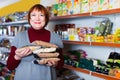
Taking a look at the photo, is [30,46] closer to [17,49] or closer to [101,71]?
[17,49]

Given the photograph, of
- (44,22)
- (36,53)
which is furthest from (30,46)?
(44,22)

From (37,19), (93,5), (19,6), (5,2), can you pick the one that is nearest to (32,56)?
(37,19)

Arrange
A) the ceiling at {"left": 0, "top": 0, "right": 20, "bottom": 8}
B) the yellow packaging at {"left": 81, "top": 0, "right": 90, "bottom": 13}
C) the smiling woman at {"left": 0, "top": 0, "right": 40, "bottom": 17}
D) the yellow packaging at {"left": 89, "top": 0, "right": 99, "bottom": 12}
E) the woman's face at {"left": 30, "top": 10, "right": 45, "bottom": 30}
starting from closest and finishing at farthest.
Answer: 1. the woman's face at {"left": 30, "top": 10, "right": 45, "bottom": 30}
2. the yellow packaging at {"left": 89, "top": 0, "right": 99, "bottom": 12}
3. the yellow packaging at {"left": 81, "top": 0, "right": 90, "bottom": 13}
4. the smiling woman at {"left": 0, "top": 0, "right": 40, "bottom": 17}
5. the ceiling at {"left": 0, "top": 0, "right": 20, "bottom": 8}

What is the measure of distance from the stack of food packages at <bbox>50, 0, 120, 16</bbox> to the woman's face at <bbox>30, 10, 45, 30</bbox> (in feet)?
2.02

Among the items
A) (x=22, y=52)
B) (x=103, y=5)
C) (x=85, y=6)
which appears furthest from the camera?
(x=85, y=6)

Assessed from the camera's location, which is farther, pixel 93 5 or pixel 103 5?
pixel 93 5

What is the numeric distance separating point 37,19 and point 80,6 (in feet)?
2.39

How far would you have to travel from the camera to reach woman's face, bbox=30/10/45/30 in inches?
82.0

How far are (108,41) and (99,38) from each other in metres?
0.14

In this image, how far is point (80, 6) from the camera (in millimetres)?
2592

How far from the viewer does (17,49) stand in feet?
6.59

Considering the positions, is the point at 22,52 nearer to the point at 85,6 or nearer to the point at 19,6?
the point at 85,6

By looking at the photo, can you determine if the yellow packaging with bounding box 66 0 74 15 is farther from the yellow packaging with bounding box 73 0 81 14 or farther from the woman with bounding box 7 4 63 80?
the woman with bounding box 7 4 63 80

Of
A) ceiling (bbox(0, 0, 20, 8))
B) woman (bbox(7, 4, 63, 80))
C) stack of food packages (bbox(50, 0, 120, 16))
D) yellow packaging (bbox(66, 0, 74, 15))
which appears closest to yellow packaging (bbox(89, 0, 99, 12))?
stack of food packages (bbox(50, 0, 120, 16))
